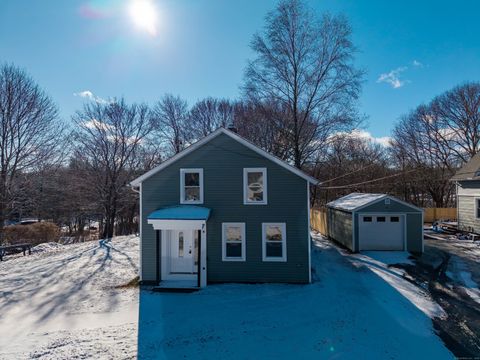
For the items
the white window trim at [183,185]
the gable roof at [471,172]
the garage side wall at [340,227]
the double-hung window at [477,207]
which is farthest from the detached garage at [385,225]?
the white window trim at [183,185]

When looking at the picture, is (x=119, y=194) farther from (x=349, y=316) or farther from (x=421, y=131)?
(x=421, y=131)

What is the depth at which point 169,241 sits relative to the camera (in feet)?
36.4

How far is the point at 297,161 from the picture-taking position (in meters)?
18.1

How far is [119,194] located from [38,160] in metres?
7.61

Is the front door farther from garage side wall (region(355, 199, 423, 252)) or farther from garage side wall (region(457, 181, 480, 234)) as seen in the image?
garage side wall (region(457, 181, 480, 234))

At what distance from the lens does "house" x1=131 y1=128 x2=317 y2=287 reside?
35.0 ft

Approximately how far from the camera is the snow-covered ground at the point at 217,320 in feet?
20.4

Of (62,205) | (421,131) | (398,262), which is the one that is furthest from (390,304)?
(421,131)

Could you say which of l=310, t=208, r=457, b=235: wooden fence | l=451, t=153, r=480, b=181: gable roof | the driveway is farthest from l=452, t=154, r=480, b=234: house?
l=310, t=208, r=457, b=235: wooden fence

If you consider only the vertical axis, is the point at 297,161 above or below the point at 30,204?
above

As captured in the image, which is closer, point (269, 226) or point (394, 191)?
point (269, 226)

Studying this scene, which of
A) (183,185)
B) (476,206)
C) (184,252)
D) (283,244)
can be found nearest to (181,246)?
(184,252)

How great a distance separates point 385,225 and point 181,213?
11563 millimetres

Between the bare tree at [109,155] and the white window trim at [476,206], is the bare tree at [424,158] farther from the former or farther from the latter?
the bare tree at [109,155]
